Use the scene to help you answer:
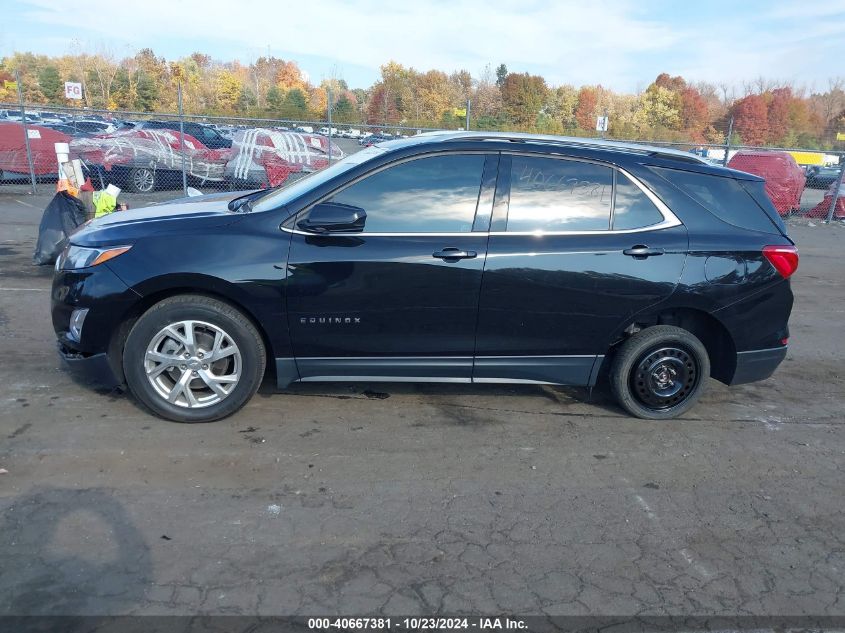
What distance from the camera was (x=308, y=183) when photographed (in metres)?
4.48

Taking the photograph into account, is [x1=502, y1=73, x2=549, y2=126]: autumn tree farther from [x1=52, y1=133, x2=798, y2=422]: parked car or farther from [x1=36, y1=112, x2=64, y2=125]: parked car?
[x1=52, y1=133, x2=798, y2=422]: parked car

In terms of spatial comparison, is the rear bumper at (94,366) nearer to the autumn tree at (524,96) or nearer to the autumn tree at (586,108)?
the autumn tree at (524,96)

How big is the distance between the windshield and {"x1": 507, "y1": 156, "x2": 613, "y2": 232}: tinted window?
3.04 ft

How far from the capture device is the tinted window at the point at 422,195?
4.13m

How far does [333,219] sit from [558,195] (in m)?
1.45

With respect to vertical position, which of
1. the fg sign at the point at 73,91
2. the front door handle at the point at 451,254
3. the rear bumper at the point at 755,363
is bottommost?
the rear bumper at the point at 755,363

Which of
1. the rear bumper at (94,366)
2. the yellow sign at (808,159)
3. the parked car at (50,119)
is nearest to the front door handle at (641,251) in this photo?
the rear bumper at (94,366)

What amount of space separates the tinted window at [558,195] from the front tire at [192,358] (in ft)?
6.02

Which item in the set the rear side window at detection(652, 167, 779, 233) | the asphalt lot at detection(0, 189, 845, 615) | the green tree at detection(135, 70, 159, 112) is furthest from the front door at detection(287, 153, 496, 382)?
the green tree at detection(135, 70, 159, 112)

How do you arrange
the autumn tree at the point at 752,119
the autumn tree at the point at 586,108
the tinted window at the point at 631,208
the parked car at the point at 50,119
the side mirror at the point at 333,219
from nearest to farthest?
the side mirror at the point at 333,219, the tinted window at the point at 631,208, the parked car at the point at 50,119, the autumn tree at the point at 586,108, the autumn tree at the point at 752,119

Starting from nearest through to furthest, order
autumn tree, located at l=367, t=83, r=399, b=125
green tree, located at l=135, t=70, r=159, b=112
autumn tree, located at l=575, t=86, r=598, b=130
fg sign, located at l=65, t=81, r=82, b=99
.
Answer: fg sign, located at l=65, t=81, r=82, b=99
autumn tree, located at l=367, t=83, r=399, b=125
autumn tree, located at l=575, t=86, r=598, b=130
green tree, located at l=135, t=70, r=159, b=112

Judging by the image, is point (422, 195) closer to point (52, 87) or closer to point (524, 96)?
point (524, 96)

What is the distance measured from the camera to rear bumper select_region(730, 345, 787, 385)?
179 inches

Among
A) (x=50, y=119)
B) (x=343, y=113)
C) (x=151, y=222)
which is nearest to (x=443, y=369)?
(x=151, y=222)
